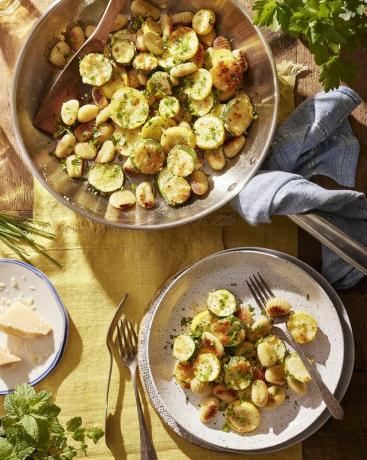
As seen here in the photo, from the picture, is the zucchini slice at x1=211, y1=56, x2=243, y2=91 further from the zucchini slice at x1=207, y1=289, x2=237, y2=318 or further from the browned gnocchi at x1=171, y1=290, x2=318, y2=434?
the zucchini slice at x1=207, y1=289, x2=237, y2=318

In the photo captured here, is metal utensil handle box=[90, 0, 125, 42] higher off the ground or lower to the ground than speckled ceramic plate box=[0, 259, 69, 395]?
higher

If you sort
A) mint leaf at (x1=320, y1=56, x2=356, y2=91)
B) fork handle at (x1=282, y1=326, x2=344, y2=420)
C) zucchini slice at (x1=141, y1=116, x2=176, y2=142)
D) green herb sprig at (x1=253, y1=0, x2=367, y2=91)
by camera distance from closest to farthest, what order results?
1. green herb sprig at (x1=253, y1=0, x2=367, y2=91)
2. mint leaf at (x1=320, y1=56, x2=356, y2=91)
3. fork handle at (x1=282, y1=326, x2=344, y2=420)
4. zucchini slice at (x1=141, y1=116, x2=176, y2=142)

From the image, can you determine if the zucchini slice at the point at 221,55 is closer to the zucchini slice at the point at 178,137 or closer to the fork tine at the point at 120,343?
the zucchini slice at the point at 178,137

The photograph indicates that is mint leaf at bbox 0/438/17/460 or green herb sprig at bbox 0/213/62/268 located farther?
green herb sprig at bbox 0/213/62/268

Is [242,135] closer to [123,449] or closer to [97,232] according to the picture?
[97,232]

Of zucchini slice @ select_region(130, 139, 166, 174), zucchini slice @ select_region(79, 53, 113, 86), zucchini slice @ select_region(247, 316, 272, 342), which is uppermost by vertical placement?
zucchini slice @ select_region(79, 53, 113, 86)

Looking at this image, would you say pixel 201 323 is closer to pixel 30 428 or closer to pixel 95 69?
pixel 30 428

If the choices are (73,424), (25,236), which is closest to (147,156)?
(25,236)

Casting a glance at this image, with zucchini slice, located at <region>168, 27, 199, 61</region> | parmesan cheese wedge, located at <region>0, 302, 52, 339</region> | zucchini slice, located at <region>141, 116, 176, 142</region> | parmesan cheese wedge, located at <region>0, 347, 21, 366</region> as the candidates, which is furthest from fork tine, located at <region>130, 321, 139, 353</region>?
zucchini slice, located at <region>168, 27, 199, 61</region>
